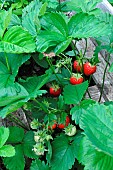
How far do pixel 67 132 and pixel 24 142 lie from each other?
197 mm

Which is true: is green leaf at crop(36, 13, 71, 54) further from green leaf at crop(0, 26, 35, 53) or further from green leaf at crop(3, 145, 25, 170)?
green leaf at crop(3, 145, 25, 170)

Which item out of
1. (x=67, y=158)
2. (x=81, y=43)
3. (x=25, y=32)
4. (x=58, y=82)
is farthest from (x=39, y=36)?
(x=81, y=43)

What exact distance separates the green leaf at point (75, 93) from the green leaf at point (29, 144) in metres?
0.25

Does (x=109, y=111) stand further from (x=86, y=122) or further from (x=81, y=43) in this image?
(x=81, y=43)

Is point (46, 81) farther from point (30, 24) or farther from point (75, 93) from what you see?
point (30, 24)

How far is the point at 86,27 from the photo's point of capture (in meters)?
1.20

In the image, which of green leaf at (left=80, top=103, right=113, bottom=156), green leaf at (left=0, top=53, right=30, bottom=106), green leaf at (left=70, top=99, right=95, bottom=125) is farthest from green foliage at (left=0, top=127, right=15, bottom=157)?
green leaf at (left=80, top=103, right=113, bottom=156)

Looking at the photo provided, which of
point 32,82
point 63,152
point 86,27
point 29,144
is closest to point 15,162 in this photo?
point 29,144

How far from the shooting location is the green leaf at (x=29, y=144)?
1.37 m

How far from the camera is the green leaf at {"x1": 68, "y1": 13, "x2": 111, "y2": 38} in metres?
1.17

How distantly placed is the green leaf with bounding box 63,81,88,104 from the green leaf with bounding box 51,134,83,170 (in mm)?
159

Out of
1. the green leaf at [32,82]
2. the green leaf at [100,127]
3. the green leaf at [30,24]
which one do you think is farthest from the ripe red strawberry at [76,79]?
the green leaf at [100,127]

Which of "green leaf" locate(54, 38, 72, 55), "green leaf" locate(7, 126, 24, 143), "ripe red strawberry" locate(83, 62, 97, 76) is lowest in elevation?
"green leaf" locate(7, 126, 24, 143)

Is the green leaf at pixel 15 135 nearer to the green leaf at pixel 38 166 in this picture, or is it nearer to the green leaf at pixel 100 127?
the green leaf at pixel 38 166
